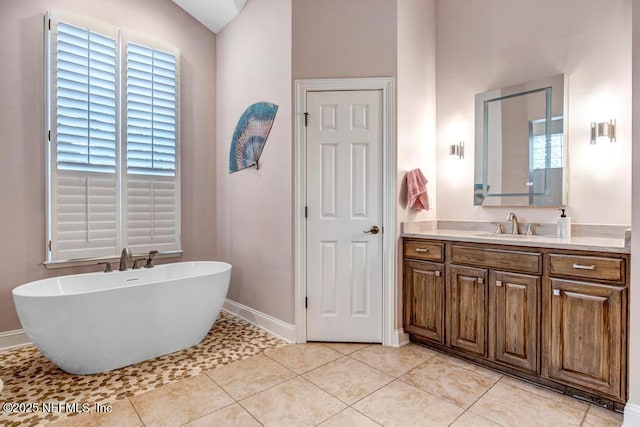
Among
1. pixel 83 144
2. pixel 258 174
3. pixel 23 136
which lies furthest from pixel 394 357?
pixel 23 136

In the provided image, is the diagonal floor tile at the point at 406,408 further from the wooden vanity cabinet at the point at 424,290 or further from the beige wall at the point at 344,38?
the beige wall at the point at 344,38

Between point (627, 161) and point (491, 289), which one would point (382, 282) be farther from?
point (627, 161)

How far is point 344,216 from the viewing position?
2.91 m

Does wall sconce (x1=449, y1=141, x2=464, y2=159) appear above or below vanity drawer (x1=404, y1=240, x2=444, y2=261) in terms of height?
above

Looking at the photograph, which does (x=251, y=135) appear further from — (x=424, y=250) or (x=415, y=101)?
(x=424, y=250)

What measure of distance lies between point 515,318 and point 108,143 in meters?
3.74

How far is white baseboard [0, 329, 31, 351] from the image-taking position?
2.81 m

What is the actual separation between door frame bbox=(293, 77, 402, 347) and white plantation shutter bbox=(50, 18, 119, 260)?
1840 millimetres

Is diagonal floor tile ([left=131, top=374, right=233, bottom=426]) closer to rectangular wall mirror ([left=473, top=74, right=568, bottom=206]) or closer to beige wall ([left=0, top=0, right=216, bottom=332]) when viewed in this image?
beige wall ([left=0, top=0, right=216, bottom=332])

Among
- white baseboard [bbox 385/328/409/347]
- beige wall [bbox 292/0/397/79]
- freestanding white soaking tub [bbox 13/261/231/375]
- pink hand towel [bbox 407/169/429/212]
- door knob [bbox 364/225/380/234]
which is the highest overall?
beige wall [bbox 292/0/397/79]

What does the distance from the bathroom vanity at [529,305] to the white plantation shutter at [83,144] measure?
2849mm

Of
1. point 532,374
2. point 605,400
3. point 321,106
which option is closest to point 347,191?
point 321,106

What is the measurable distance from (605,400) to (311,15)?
3.38 meters

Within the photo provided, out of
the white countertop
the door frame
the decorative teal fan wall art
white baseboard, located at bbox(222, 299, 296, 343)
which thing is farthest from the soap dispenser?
the decorative teal fan wall art
